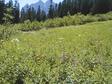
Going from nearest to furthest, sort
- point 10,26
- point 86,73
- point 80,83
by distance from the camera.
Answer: point 80,83 < point 86,73 < point 10,26

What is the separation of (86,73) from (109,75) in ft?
1.85

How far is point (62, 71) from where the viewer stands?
923 centimetres

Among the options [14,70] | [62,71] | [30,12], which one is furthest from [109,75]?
[30,12]

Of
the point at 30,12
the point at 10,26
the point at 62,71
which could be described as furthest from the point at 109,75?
the point at 30,12

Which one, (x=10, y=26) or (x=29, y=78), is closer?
(x=29, y=78)

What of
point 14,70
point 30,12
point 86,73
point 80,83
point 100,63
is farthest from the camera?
point 30,12

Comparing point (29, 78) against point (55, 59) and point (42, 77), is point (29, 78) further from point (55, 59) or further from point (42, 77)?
point (55, 59)

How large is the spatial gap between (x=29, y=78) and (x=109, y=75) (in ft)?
6.58

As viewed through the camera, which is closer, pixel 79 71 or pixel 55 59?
A: pixel 79 71

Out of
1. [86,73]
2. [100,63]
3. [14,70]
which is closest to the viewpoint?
[86,73]

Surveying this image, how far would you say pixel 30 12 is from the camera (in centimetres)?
10262

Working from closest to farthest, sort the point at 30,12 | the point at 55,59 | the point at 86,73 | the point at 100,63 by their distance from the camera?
1. the point at 86,73
2. the point at 100,63
3. the point at 55,59
4. the point at 30,12

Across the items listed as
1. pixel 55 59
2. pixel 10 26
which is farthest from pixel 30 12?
pixel 55 59

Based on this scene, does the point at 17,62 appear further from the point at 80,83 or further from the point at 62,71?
the point at 80,83
